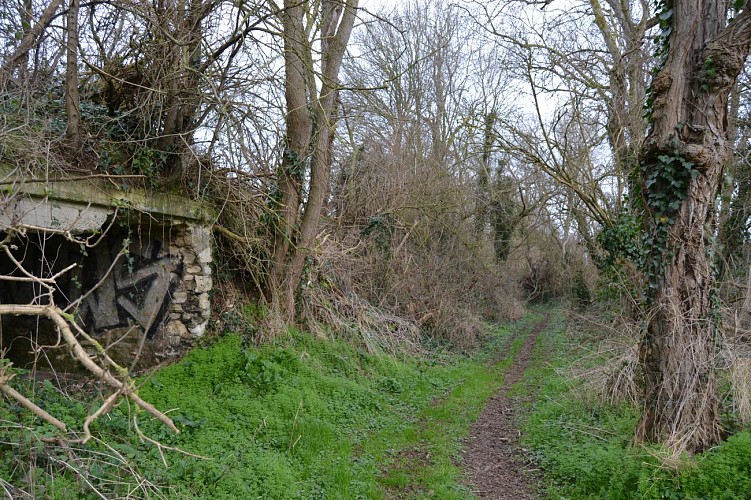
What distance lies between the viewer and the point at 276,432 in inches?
238

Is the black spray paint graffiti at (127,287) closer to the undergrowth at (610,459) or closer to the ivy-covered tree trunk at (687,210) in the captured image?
the undergrowth at (610,459)

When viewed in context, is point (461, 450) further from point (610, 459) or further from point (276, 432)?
point (276, 432)

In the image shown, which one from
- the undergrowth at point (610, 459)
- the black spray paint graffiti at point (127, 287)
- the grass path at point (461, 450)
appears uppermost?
the black spray paint graffiti at point (127, 287)

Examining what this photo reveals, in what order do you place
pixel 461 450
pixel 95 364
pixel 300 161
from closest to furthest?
pixel 95 364 < pixel 461 450 < pixel 300 161

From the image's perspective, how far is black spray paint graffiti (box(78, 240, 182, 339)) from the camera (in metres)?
6.98

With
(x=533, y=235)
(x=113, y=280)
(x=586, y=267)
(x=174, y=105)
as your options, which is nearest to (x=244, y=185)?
(x=174, y=105)

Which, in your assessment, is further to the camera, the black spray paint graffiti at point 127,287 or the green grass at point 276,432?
the black spray paint graffiti at point 127,287

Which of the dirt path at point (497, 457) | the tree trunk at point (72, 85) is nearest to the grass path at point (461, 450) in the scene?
the dirt path at point (497, 457)

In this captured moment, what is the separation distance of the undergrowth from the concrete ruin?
5.16 m

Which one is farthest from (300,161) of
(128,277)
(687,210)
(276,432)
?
(687,210)

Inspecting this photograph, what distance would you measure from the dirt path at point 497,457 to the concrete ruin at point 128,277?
432 centimetres

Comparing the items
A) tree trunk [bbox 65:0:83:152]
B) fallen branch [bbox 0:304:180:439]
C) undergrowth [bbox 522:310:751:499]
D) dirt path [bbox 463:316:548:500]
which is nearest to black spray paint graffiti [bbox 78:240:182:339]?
tree trunk [bbox 65:0:83:152]

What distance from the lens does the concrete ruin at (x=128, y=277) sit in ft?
21.5

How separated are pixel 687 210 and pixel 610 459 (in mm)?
2747
